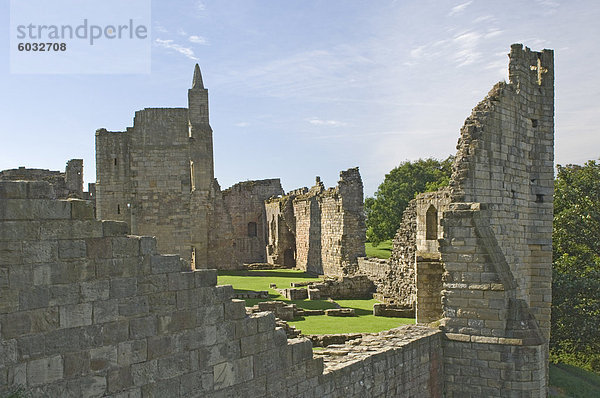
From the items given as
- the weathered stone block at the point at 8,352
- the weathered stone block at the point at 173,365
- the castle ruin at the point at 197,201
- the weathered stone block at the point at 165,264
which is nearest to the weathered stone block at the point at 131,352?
the weathered stone block at the point at 173,365

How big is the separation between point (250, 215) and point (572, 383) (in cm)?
2777

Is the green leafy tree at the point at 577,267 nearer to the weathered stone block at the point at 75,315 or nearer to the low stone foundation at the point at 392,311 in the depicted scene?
the low stone foundation at the point at 392,311

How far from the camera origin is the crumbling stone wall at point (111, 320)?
5.25 metres

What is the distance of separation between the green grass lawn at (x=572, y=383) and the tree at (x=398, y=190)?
27.0 metres

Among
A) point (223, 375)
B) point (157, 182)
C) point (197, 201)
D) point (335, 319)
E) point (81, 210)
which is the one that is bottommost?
point (335, 319)

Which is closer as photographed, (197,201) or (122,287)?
(122,287)

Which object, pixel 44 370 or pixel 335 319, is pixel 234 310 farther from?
pixel 335 319

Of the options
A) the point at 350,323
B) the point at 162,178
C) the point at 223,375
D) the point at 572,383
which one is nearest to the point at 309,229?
the point at 162,178

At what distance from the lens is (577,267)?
2131cm

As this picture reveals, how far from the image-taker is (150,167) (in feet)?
60.0

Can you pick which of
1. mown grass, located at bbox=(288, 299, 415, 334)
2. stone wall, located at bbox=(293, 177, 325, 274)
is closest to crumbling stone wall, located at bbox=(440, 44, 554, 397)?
mown grass, located at bbox=(288, 299, 415, 334)

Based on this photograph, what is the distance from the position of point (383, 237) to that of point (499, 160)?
116 feet

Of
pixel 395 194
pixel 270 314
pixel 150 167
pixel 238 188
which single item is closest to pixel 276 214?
pixel 238 188

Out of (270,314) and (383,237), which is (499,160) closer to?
(270,314)
